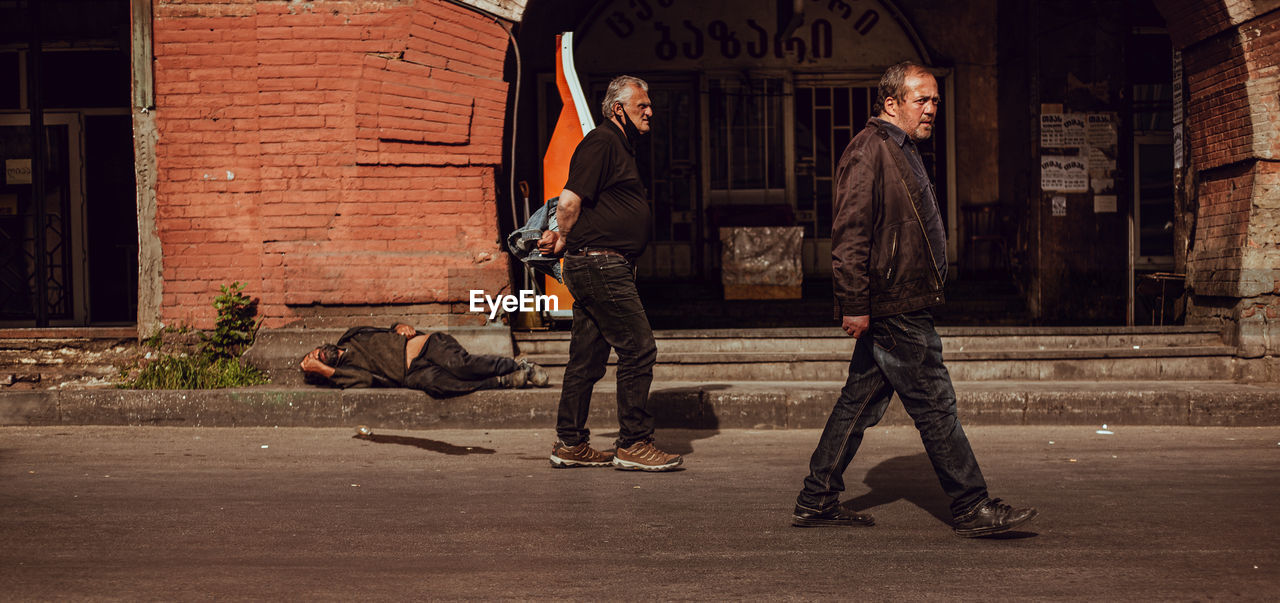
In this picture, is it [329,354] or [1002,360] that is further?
[1002,360]

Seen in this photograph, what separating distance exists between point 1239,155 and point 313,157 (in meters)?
7.25

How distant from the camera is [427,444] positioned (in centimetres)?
691

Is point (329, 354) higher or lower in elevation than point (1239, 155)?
lower

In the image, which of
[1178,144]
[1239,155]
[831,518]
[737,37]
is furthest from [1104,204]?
[831,518]

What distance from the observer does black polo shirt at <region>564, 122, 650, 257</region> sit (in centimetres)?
568

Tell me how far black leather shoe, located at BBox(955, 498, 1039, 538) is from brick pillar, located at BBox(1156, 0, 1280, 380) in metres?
5.31

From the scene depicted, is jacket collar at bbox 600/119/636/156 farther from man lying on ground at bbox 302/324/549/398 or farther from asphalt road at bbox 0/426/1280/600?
man lying on ground at bbox 302/324/549/398

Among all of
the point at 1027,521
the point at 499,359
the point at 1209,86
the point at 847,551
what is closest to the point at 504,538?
the point at 847,551

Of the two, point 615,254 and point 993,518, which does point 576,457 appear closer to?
point 615,254

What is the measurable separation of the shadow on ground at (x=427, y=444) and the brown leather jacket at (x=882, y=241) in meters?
3.01

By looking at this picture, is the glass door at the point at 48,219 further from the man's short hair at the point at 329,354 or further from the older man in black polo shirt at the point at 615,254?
the older man in black polo shirt at the point at 615,254

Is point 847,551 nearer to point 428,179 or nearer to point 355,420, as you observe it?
point 355,420

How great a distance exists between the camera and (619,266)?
5734 mm

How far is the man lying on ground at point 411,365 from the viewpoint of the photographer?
25.1ft
